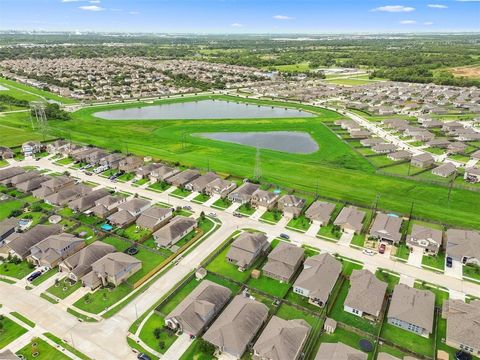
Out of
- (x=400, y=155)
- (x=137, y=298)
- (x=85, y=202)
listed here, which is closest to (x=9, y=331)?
(x=137, y=298)

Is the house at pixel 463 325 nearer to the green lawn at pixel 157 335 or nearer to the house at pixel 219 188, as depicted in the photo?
the green lawn at pixel 157 335

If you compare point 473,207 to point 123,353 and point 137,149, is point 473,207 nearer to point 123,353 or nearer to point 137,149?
point 123,353

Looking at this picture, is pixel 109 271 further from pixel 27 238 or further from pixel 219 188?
pixel 219 188

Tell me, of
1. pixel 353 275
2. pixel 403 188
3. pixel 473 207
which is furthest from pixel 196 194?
pixel 473 207

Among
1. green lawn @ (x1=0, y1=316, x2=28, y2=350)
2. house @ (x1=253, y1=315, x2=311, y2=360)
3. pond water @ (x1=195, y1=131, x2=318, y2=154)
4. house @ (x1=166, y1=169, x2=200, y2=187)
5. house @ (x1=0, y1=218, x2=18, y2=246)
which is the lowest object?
green lawn @ (x1=0, y1=316, x2=28, y2=350)

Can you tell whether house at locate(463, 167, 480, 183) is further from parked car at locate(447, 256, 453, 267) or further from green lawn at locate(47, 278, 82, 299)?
green lawn at locate(47, 278, 82, 299)

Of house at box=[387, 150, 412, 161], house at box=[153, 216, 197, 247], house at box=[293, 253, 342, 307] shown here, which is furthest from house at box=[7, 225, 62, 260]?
house at box=[387, 150, 412, 161]

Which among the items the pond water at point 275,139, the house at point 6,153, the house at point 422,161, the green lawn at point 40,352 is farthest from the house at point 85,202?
the house at point 422,161
